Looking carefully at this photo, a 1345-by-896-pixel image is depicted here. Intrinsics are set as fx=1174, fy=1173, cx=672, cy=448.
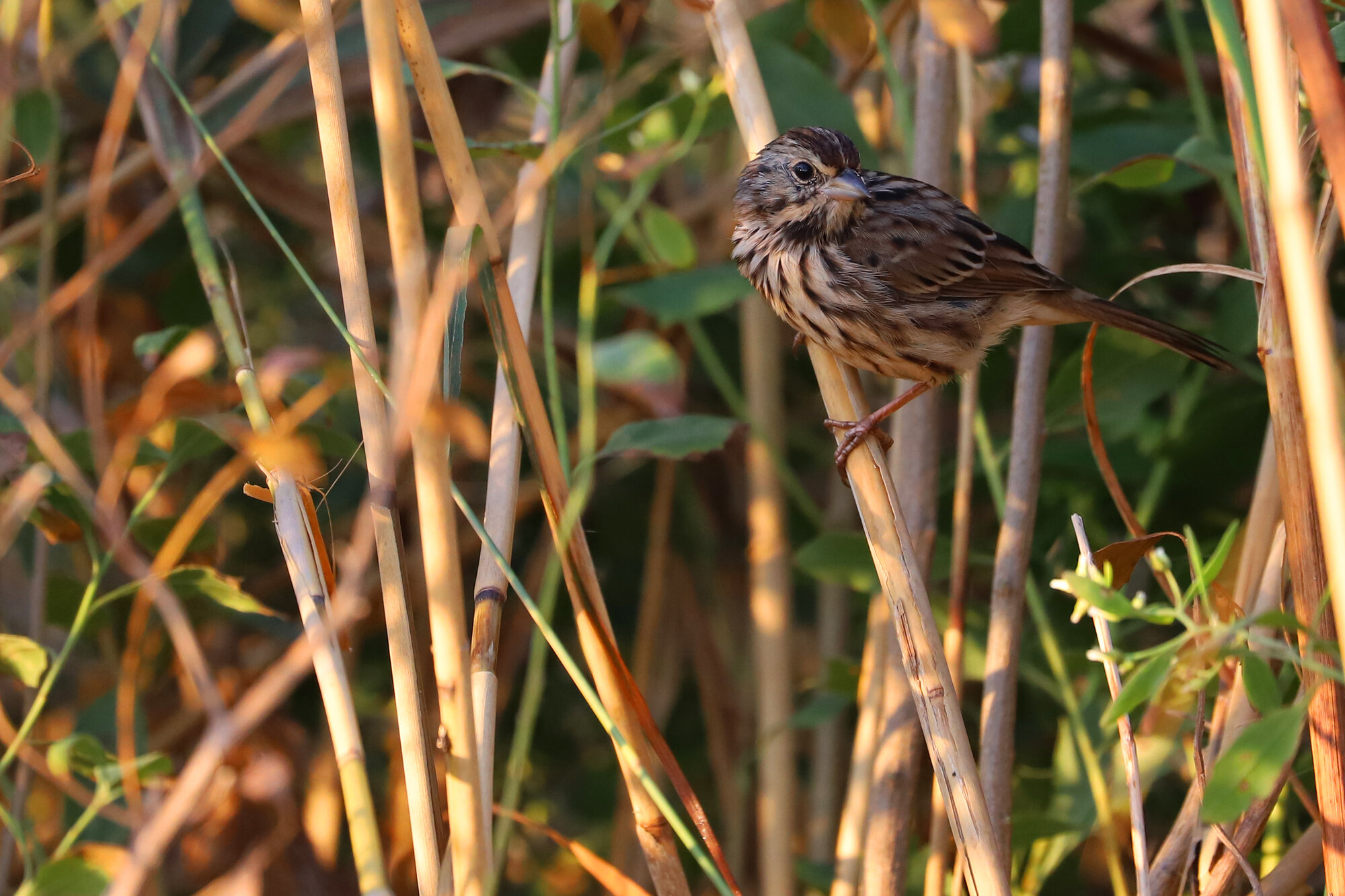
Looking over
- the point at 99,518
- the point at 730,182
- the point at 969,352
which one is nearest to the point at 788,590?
the point at 969,352

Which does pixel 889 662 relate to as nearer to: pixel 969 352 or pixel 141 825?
pixel 969 352

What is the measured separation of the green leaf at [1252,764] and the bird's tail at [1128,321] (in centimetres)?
115

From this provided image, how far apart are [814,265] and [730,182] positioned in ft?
2.25

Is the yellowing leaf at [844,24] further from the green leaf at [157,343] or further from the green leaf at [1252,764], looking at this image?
the green leaf at [1252,764]

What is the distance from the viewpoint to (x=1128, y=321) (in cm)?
201

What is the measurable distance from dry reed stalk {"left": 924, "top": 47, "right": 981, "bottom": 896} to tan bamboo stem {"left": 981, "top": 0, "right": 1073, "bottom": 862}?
0.22 ft

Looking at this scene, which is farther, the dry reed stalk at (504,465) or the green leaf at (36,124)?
the green leaf at (36,124)

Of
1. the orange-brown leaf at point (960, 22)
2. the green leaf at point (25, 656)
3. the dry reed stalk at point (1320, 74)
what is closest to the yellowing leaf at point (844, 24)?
the orange-brown leaf at point (960, 22)

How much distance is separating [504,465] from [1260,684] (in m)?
0.82

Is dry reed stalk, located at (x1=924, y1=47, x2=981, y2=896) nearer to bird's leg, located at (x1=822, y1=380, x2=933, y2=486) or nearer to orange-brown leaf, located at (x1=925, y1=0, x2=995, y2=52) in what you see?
bird's leg, located at (x1=822, y1=380, x2=933, y2=486)

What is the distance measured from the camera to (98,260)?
157 cm

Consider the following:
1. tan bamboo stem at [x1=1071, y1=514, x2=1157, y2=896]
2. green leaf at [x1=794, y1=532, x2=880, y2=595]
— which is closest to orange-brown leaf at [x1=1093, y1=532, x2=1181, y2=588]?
tan bamboo stem at [x1=1071, y1=514, x2=1157, y2=896]

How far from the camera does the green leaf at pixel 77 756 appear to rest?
1.39 metres

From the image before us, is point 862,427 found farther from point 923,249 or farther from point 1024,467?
point 923,249
